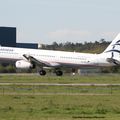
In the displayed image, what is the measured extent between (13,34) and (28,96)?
327 ft

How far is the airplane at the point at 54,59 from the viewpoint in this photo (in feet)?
317

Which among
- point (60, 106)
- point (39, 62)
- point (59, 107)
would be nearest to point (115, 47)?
point (39, 62)

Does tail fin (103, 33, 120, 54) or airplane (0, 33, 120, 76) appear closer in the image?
airplane (0, 33, 120, 76)

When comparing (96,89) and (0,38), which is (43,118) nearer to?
(96,89)

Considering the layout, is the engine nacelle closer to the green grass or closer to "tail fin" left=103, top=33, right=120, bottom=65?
"tail fin" left=103, top=33, right=120, bottom=65

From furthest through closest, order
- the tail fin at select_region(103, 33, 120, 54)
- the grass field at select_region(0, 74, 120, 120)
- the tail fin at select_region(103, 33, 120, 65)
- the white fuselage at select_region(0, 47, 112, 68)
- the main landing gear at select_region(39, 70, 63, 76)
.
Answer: the tail fin at select_region(103, 33, 120, 54), the main landing gear at select_region(39, 70, 63, 76), the tail fin at select_region(103, 33, 120, 65), the white fuselage at select_region(0, 47, 112, 68), the grass field at select_region(0, 74, 120, 120)

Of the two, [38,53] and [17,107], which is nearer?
[17,107]

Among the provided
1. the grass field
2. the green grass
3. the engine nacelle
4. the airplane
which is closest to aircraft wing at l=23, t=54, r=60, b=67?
the airplane

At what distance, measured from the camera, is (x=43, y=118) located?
30234 mm

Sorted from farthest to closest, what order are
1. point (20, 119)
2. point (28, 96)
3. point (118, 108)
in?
point (28, 96), point (118, 108), point (20, 119)

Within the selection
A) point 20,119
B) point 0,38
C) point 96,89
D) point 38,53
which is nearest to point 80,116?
point 20,119

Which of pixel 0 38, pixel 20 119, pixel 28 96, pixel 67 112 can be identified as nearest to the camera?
pixel 20 119

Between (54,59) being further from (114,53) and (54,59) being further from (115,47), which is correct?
(115,47)

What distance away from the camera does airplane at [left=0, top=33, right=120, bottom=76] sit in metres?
96.6
